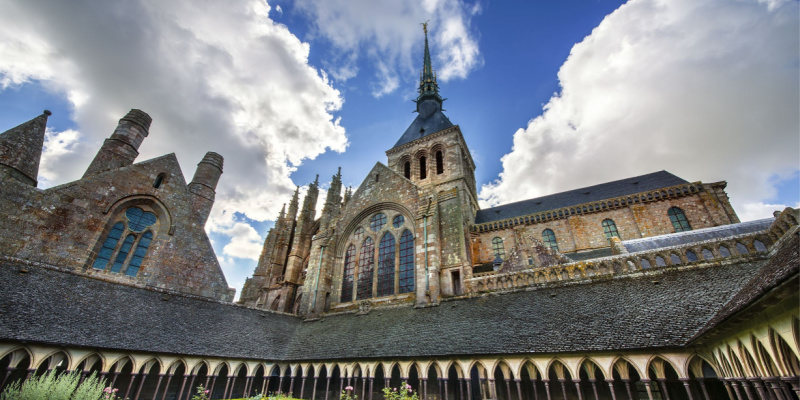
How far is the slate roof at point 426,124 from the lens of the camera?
29.6 meters

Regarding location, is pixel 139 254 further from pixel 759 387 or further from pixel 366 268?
pixel 759 387

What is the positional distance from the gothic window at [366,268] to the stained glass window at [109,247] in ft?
36.0

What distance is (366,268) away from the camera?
17359mm

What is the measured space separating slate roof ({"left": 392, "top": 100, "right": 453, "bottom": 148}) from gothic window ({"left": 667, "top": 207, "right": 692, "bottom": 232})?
17066 millimetres

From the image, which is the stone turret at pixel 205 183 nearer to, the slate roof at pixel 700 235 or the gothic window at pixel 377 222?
the gothic window at pixel 377 222

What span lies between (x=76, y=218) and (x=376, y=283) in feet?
42.4

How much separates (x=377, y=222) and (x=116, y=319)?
37.9ft

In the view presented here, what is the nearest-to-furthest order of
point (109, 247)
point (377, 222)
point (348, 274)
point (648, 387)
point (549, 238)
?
1. point (648, 387)
2. point (109, 247)
3. point (348, 274)
4. point (377, 222)
5. point (549, 238)

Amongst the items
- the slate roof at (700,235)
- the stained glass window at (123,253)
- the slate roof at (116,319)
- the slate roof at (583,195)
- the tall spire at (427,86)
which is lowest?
the slate roof at (116,319)

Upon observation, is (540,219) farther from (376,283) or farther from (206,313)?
(206,313)

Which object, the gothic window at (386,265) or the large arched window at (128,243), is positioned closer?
the large arched window at (128,243)

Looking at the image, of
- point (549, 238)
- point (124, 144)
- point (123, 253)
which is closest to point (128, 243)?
point (123, 253)

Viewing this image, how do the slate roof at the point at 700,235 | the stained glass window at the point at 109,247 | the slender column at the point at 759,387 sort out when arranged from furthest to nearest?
the slate roof at the point at 700,235 < the stained glass window at the point at 109,247 < the slender column at the point at 759,387

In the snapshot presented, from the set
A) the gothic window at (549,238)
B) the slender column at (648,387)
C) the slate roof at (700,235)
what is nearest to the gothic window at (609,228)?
the gothic window at (549,238)
